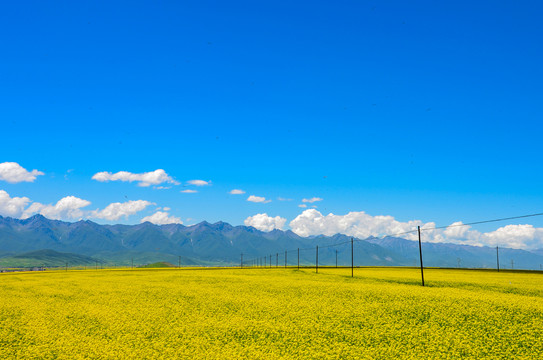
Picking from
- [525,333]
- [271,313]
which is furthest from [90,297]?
[525,333]

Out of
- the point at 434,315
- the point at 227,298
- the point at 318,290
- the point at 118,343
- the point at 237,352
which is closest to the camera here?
the point at 237,352

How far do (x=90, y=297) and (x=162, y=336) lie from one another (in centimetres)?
1723

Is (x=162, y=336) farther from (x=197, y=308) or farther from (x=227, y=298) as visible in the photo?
(x=227, y=298)

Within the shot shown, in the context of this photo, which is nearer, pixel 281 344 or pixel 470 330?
pixel 281 344

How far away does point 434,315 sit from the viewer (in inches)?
962

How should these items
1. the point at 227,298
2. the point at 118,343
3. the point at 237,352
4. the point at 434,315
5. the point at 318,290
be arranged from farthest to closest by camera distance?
the point at 318,290
the point at 227,298
the point at 434,315
the point at 118,343
the point at 237,352

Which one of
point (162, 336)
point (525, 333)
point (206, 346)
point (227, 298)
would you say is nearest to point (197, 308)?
point (227, 298)

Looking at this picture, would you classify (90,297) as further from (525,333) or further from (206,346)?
(525,333)

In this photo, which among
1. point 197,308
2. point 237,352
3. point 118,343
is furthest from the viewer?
point 197,308

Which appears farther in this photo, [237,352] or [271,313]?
[271,313]

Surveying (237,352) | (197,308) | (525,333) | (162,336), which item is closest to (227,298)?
(197,308)

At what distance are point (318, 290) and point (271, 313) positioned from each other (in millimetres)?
12422

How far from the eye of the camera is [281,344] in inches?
765

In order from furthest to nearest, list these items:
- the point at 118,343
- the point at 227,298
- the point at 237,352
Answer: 1. the point at 227,298
2. the point at 118,343
3. the point at 237,352
